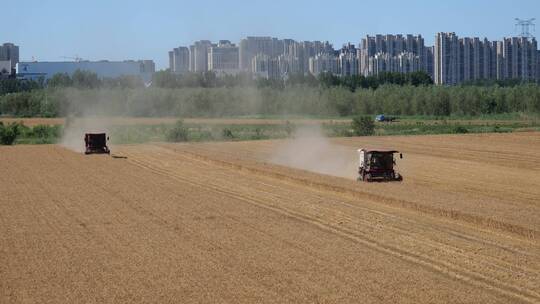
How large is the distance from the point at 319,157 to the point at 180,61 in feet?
258

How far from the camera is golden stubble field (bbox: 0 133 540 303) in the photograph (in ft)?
47.6

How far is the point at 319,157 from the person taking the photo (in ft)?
168

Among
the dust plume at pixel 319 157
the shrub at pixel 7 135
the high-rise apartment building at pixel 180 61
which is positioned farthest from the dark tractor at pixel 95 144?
the high-rise apartment building at pixel 180 61

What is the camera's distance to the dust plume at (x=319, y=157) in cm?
4259

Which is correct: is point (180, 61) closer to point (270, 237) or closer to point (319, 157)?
point (319, 157)

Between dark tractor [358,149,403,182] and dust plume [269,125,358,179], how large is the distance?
8.55 feet

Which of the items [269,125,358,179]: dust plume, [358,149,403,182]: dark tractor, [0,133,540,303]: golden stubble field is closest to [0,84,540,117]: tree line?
[269,125,358,179]: dust plume

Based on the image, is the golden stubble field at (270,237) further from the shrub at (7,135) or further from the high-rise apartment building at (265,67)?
the high-rise apartment building at (265,67)

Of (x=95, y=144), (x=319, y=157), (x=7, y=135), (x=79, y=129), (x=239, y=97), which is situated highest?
(x=239, y=97)

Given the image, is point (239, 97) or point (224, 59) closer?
point (224, 59)

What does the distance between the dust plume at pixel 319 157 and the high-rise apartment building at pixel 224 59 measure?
33.0 m

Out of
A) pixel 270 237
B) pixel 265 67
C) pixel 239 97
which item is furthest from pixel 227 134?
pixel 270 237

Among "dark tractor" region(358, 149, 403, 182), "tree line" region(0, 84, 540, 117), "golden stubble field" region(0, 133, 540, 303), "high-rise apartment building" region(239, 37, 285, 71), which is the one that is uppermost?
"high-rise apartment building" region(239, 37, 285, 71)

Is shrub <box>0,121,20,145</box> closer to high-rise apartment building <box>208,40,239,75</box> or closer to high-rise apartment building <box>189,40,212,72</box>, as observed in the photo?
high-rise apartment building <box>189,40,212,72</box>
